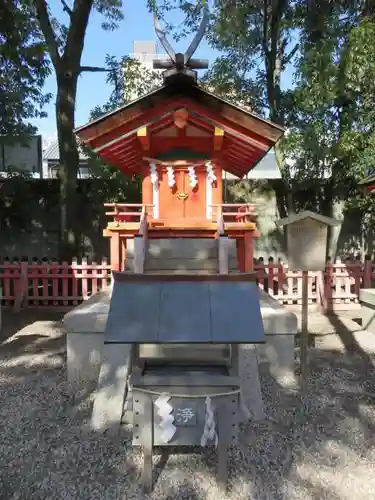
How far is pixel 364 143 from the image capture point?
10.5 m

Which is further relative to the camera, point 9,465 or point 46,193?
point 46,193

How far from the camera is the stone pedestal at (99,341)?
547cm

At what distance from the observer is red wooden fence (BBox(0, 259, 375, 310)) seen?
33.5 feet

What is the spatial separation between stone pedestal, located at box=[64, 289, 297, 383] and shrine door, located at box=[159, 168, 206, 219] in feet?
7.75

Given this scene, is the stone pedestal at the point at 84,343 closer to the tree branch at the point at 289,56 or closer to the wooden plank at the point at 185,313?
the wooden plank at the point at 185,313

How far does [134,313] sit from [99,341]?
9.25ft

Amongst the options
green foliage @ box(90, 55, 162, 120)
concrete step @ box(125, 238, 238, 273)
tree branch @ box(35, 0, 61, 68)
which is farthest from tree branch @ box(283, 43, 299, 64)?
concrete step @ box(125, 238, 238, 273)

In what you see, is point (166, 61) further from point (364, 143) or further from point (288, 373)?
point (364, 143)

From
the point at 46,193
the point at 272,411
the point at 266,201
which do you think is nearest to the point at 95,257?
the point at 46,193

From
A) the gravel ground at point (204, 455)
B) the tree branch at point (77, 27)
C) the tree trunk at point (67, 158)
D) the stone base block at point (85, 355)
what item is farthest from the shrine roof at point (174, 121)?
the tree branch at point (77, 27)

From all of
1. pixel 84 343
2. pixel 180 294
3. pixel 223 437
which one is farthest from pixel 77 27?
pixel 223 437

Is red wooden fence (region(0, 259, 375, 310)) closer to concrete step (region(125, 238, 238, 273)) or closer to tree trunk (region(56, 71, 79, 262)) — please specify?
tree trunk (region(56, 71, 79, 262))

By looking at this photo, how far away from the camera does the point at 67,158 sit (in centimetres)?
1139

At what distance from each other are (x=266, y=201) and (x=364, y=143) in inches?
160
